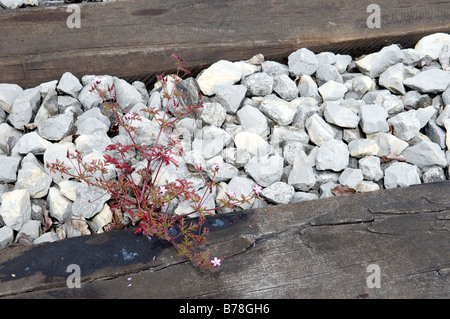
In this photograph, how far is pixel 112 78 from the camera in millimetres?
3150

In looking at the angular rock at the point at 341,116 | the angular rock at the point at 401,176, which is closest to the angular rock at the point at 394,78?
the angular rock at the point at 341,116

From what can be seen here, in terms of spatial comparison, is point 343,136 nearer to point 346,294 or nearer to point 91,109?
point 346,294

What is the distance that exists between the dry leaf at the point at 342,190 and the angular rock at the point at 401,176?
0.74ft

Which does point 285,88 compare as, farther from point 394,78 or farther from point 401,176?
point 401,176

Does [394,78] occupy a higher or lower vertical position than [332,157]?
higher

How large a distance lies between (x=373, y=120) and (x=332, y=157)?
0.41 m

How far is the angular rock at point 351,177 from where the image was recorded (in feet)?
8.70

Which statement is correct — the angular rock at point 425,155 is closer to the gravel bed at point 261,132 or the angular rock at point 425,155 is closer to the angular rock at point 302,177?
the gravel bed at point 261,132

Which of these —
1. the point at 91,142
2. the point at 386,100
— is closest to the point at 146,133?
the point at 91,142

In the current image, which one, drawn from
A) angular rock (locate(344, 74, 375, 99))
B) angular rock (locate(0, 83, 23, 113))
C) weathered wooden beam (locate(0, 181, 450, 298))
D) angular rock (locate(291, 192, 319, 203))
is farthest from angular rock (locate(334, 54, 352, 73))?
angular rock (locate(0, 83, 23, 113))

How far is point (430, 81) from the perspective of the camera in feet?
10.5
